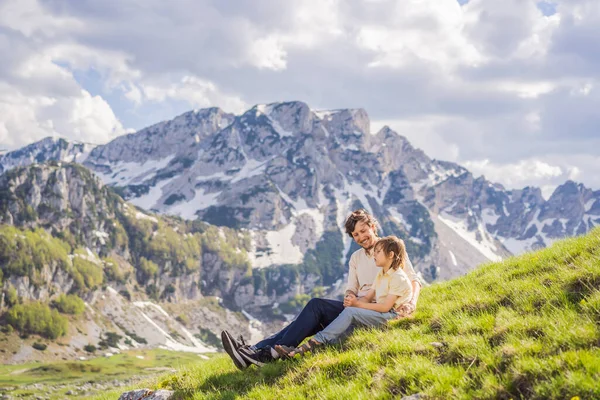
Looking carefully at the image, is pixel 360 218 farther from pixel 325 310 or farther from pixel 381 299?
pixel 325 310

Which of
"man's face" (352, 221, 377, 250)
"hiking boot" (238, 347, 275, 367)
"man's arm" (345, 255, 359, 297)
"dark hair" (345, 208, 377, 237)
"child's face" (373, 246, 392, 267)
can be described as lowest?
"hiking boot" (238, 347, 275, 367)

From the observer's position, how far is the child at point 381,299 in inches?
495

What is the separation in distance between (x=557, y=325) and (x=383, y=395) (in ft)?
12.4

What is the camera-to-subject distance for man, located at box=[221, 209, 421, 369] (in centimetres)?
1234

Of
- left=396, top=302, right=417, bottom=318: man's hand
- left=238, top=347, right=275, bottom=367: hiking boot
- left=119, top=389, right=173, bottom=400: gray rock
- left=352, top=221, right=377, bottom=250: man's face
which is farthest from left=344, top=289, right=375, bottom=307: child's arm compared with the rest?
left=119, top=389, right=173, bottom=400: gray rock

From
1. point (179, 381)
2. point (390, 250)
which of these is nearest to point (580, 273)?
point (390, 250)

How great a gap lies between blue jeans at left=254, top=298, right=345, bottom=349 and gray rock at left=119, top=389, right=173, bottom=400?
2657mm

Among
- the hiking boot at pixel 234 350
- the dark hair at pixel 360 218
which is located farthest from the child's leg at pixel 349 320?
the dark hair at pixel 360 218

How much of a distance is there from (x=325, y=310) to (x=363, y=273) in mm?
1872

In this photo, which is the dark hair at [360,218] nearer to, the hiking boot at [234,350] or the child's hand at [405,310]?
the child's hand at [405,310]

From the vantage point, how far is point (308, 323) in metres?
13.2

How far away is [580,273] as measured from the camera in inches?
450

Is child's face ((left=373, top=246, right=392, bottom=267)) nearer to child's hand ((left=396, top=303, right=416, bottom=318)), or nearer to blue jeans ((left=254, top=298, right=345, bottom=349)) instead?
Result: child's hand ((left=396, top=303, right=416, bottom=318))

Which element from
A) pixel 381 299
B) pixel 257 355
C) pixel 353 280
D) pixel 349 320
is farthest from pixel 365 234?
pixel 257 355
